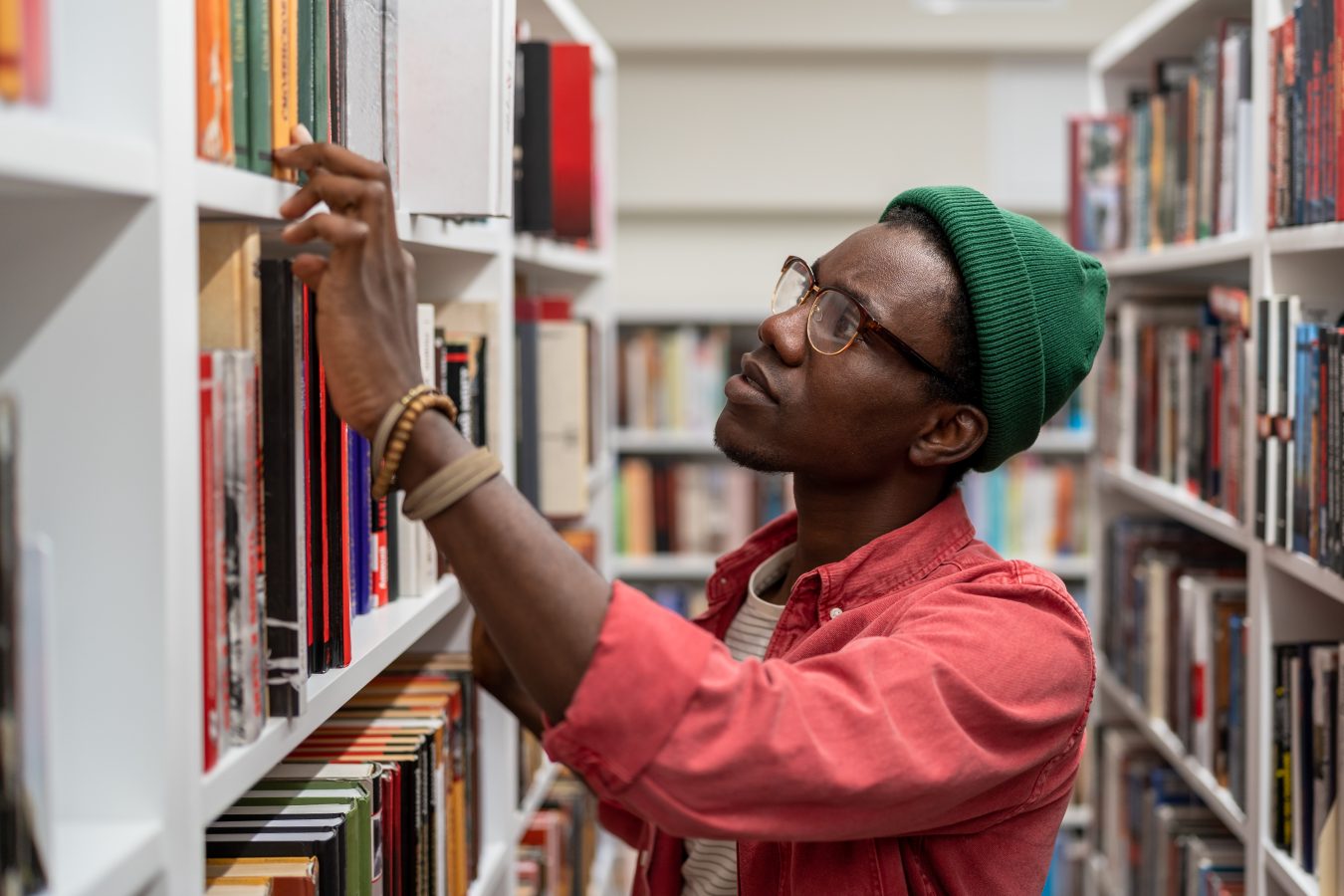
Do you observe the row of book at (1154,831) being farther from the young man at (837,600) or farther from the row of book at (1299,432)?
the young man at (837,600)

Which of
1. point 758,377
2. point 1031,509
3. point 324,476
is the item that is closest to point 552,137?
point 758,377

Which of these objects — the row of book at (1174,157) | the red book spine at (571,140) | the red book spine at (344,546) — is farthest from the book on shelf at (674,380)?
the red book spine at (344,546)

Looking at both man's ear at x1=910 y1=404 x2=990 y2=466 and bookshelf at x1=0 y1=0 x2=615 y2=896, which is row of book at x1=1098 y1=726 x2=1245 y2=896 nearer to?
man's ear at x1=910 y1=404 x2=990 y2=466

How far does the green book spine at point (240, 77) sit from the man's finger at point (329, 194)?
1.6 inches

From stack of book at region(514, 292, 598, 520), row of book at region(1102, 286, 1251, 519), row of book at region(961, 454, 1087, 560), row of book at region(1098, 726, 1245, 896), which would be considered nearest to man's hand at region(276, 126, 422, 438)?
stack of book at region(514, 292, 598, 520)

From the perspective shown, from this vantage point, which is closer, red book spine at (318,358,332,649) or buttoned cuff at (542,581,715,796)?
buttoned cuff at (542,581,715,796)

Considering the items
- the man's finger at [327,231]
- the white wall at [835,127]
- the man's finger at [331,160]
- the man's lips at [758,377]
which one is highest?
the white wall at [835,127]

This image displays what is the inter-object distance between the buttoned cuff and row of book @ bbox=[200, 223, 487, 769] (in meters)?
0.20

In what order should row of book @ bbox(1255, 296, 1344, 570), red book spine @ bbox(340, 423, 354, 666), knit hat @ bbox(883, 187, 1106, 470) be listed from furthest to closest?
row of book @ bbox(1255, 296, 1344, 570)
knit hat @ bbox(883, 187, 1106, 470)
red book spine @ bbox(340, 423, 354, 666)

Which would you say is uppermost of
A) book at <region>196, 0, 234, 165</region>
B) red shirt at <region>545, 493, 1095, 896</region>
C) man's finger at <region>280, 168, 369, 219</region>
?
book at <region>196, 0, 234, 165</region>

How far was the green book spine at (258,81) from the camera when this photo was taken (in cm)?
89

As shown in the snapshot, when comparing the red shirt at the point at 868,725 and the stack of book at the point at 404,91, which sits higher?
the stack of book at the point at 404,91

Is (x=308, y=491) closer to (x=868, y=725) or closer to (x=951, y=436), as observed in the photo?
(x=868, y=725)

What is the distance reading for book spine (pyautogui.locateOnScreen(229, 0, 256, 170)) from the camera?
2.84 ft
